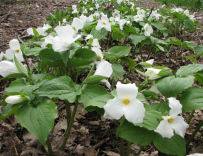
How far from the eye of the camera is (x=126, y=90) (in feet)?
2.68

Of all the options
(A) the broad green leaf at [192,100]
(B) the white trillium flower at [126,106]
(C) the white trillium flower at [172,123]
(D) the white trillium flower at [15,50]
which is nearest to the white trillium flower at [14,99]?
(B) the white trillium flower at [126,106]

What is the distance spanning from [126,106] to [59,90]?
1.36 feet

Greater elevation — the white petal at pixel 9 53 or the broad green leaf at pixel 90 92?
the white petal at pixel 9 53

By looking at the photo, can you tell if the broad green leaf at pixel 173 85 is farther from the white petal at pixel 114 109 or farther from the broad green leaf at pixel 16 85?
the broad green leaf at pixel 16 85

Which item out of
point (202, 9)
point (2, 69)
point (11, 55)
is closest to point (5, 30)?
point (11, 55)

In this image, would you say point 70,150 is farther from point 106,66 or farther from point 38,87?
point 106,66

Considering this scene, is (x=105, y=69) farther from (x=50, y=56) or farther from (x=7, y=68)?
(x=7, y=68)

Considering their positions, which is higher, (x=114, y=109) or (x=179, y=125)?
(x=114, y=109)

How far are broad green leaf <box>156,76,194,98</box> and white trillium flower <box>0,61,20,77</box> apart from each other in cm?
103

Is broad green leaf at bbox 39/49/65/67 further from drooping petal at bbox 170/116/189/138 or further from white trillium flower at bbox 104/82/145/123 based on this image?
drooping petal at bbox 170/116/189/138

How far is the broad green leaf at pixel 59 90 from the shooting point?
2.98 feet

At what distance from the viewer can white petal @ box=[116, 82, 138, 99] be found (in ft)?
2.65

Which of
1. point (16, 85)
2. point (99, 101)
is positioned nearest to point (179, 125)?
point (99, 101)

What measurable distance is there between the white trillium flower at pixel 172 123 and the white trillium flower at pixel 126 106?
131mm
